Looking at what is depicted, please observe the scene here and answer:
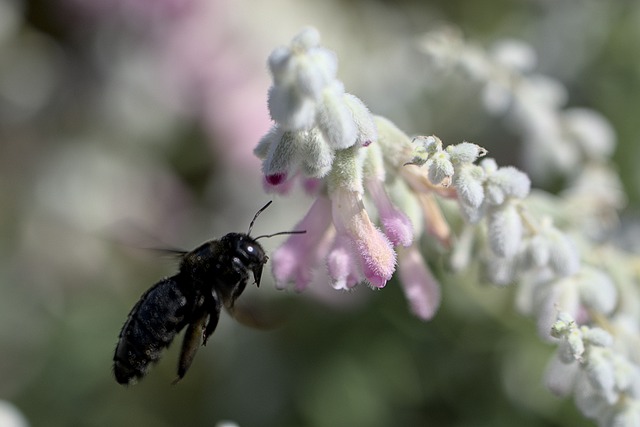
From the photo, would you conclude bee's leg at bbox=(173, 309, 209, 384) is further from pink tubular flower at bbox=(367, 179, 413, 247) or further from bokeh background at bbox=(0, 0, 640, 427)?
bokeh background at bbox=(0, 0, 640, 427)

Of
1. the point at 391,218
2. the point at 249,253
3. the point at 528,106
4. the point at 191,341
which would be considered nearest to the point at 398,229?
the point at 391,218

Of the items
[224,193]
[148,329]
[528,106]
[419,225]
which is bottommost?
[224,193]

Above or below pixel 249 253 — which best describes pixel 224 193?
below

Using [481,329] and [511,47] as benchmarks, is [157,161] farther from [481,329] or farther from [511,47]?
[511,47]

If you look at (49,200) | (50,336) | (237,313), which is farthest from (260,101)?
(237,313)

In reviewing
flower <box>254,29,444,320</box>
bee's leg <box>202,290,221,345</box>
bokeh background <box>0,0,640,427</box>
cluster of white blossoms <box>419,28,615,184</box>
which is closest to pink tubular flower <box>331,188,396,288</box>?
flower <box>254,29,444,320</box>

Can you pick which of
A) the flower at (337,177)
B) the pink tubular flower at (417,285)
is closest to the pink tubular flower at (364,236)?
the flower at (337,177)

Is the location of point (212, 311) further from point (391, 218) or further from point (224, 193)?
point (224, 193)
